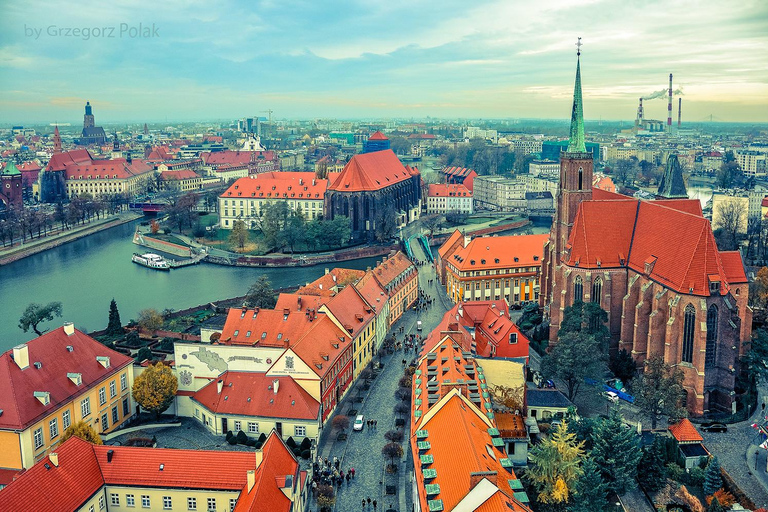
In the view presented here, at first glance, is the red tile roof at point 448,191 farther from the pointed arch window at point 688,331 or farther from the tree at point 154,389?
the tree at point 154,389

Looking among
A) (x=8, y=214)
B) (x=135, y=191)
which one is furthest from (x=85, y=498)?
(x=135, y=191)

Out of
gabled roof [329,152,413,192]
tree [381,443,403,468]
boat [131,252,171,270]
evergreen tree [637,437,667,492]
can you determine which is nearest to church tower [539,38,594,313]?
evergreen tree [637,437,667,492]

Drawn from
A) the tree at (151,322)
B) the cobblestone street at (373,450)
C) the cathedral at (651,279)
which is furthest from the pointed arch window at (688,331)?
the tree at (151,322)

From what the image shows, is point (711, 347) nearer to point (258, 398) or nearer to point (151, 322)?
point (258, 398)

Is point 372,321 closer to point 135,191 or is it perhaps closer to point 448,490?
point 448,490

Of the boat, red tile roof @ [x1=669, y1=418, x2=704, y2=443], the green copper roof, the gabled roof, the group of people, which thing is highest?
the green copper roof

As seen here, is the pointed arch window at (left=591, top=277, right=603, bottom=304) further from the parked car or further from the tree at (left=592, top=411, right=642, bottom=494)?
the tree at (left=592, top=411, right=642, bottom=494)
